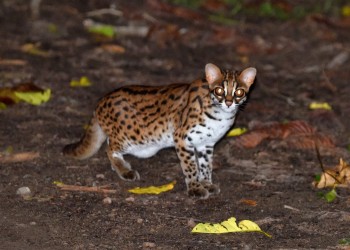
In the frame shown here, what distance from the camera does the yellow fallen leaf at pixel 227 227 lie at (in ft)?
21.8

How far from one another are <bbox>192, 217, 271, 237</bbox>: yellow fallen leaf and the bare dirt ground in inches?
2.3

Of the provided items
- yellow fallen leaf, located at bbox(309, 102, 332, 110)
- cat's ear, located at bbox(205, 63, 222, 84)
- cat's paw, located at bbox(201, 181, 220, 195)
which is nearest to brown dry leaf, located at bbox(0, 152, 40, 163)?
cat's paw, located at bbox(201, 181, 220, 195)

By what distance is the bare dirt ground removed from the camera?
22.0 feet

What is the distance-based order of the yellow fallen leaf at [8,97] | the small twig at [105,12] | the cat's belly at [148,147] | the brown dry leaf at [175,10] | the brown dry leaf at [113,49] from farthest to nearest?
the brown dry leaf at [175,10]
the small twig at [105,12]
the brown dry leaf at [113,49]
the yellow fallen leaf at [8,97]
the cat's belly at [148,147]

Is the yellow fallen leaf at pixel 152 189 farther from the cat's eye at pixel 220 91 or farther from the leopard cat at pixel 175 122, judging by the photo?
the cat's eye at pixel 220 91

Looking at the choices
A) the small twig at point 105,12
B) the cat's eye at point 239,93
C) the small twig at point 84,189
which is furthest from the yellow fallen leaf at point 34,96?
the small twig at point 105,12

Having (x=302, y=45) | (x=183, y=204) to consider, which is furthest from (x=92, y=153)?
(x=302, y=45)

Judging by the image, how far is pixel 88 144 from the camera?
8.37 meters

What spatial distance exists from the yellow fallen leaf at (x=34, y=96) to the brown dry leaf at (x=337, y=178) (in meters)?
3.66

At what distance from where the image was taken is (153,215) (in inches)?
279

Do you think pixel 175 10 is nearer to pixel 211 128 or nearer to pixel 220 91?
pixel 211 128

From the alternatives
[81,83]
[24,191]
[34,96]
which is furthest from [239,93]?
[81,83]

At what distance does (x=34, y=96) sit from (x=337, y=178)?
154 inches

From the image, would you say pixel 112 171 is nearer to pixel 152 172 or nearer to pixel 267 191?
pixel 152 172
